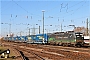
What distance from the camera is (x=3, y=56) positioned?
22.0 metres

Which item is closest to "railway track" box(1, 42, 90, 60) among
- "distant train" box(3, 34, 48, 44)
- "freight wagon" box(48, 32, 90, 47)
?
"freight wagon" box(48, 32, 90, 47)

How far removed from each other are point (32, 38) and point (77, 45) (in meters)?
34.5

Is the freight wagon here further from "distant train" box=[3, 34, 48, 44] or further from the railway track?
the railway track

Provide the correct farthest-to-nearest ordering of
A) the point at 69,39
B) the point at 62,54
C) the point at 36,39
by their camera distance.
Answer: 1. the point at 36,39
2. the point at 69,39
3. the point at 62,54

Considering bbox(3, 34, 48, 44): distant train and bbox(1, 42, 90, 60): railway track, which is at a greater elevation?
bbox(3, 34, 48, 44): distant train

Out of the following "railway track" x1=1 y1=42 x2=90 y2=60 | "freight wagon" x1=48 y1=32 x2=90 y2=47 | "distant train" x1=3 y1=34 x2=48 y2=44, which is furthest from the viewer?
"distant train" x1=3 y1=34 x2=48 y2=44

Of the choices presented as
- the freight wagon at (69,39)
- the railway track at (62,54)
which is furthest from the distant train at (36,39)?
the railway track at (62,54)

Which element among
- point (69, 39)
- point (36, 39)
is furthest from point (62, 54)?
point (36, 39)

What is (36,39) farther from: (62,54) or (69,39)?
(62,54)

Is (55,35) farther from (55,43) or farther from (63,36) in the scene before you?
(63,36)

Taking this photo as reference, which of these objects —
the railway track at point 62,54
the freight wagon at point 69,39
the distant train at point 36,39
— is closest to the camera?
the railway track at point 62,54

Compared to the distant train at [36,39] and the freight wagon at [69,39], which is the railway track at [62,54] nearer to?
the freight wagon at [69,39]

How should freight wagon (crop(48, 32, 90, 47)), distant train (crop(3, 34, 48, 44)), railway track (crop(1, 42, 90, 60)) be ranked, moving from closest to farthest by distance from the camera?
railway track (crop(1, 42, 90, 60)), freight wagon (crop(48, 32, 90, 47)), distant train (crop(3, 34, 48, 44))

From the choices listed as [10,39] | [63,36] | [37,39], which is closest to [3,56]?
[63,36]
